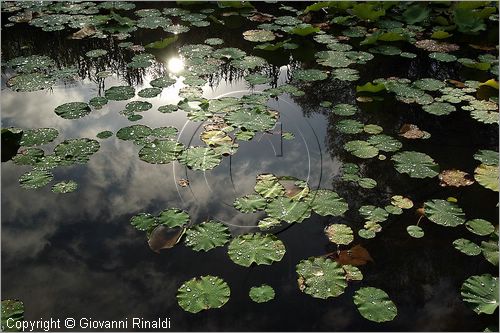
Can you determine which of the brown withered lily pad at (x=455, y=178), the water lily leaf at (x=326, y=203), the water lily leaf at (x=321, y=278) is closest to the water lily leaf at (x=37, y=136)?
the water lily leaf at (x=326, y=203)

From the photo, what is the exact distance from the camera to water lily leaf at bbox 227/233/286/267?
2.46 metres

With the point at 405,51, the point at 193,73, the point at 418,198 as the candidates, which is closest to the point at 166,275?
the point at 418,198

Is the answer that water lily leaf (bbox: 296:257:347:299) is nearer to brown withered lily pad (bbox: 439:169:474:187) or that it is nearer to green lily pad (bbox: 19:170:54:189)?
brown withered lily pad (bbox: 439:169:474:187)

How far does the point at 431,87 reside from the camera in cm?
439

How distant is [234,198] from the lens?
2.97 meters

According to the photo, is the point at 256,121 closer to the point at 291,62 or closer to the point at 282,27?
the point at 291,62

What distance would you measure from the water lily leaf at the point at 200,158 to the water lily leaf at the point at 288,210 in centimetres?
63

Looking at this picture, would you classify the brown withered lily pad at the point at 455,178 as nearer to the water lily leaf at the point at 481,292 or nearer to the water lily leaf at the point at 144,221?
the water lily leaf at the point at 481,292

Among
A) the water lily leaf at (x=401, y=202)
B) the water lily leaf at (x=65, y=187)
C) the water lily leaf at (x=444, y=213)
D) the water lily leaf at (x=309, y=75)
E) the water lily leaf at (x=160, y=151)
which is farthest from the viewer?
the water lily leaf at (x=309, y=75)

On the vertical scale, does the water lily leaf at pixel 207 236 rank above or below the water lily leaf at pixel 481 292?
above

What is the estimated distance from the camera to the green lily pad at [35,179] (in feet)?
9.82

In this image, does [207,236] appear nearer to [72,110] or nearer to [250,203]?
[250,203]

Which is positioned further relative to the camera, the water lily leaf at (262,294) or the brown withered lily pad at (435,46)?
the brown withered lily pad at (435,46)

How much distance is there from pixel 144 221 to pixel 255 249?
0.72 m
